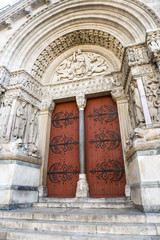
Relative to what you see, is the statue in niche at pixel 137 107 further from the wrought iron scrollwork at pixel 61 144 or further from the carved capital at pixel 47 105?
the carved capital at pixel 47 105

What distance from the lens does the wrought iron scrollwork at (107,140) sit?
495cm

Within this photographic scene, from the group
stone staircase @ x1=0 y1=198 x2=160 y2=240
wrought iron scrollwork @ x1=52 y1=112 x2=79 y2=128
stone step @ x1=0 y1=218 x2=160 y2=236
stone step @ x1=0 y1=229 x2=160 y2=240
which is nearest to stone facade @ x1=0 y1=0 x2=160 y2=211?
wrought iron scrollwork @ x1=52 y1=112 x2=79 y2=128

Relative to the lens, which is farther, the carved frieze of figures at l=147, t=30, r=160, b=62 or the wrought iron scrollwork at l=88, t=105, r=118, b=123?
the wrought iron scrollwork at l=88, t=105, r=118, b=123

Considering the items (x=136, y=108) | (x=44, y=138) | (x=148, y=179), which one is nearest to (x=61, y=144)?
(x=44, y=138)

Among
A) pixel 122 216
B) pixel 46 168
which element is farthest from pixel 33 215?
pixel 46 168

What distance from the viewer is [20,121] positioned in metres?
4.79

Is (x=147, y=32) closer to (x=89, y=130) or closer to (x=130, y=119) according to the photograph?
(x=130, y=119)

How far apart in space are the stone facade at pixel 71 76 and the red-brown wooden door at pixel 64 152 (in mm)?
290

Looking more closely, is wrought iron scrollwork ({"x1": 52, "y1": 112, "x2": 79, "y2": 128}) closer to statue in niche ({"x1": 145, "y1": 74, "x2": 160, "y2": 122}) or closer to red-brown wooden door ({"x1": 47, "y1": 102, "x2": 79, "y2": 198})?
red-brown wooden door ({"x1": 47, "y1": 102, "x2": 79, "y2": 198})

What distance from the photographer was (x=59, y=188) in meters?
4.90

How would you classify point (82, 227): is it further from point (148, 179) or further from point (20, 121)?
point (20, 121)

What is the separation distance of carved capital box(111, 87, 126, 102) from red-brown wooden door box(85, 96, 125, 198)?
39 cm

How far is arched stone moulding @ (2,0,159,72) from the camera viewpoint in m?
4.89

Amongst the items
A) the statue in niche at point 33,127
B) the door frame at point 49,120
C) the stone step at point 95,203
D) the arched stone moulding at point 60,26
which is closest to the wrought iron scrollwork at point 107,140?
the door frame at point 49,120
